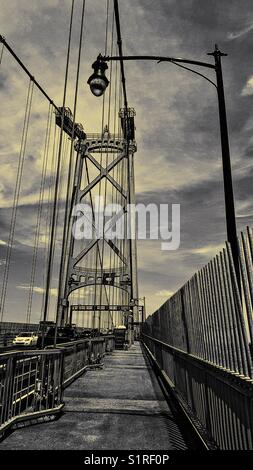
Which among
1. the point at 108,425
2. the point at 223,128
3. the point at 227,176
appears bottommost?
the point at 108,425

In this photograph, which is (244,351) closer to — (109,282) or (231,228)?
(231,228)

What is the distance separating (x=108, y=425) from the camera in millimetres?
5410

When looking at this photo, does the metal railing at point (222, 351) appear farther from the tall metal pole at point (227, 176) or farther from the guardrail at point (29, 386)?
the guardrail at point (29, 386)

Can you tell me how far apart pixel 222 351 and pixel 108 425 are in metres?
2.63

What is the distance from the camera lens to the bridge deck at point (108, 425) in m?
4.52

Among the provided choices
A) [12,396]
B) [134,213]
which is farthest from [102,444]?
[134,213]

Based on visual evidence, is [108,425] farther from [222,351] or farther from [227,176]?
[227,176]

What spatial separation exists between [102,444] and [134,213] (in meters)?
46.3

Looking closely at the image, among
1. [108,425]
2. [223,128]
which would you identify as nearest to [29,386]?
[108,425]

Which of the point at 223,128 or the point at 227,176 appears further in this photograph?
the point at 223,128

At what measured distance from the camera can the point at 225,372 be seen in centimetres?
354
